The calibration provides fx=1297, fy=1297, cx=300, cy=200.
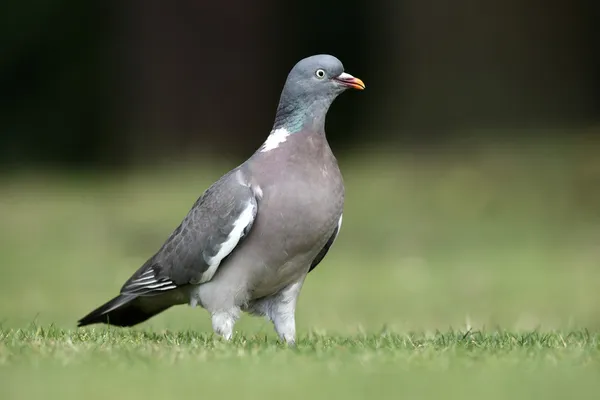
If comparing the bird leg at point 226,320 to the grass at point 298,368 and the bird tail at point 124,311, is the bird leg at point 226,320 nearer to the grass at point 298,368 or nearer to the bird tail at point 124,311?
the grass at point 298,368

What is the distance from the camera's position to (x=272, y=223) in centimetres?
660

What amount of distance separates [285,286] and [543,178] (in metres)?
7.88

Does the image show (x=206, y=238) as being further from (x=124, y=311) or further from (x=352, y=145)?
(x=352, y=145)

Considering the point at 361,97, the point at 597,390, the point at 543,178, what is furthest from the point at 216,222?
the point at 361,97

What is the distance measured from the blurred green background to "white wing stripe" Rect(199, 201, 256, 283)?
266 centimetres

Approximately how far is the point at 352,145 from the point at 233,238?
11.2m

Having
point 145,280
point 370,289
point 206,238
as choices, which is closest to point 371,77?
point 370,289

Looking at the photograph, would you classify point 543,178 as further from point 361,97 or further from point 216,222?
point 216,222

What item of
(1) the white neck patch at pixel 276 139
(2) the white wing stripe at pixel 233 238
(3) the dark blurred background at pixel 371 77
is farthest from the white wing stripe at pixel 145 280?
(3) the dark blurred background at pixel 371 77

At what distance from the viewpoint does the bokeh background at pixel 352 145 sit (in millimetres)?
11570

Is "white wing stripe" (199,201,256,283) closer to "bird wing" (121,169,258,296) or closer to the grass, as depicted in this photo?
"bird wing" (121,169,258,296)

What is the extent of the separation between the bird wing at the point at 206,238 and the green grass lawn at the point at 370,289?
32cm

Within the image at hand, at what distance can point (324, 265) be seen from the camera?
40.9 ft

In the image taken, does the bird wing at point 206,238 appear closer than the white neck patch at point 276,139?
Yes
